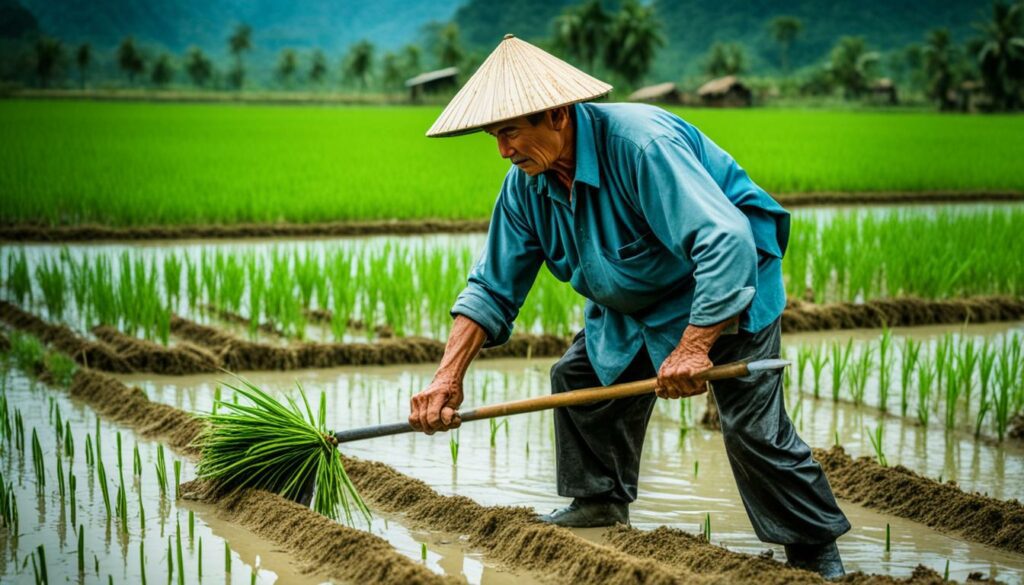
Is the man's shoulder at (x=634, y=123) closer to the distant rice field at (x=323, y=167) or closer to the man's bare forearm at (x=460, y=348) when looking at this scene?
the man's bare forearm at (x=460, y=348)

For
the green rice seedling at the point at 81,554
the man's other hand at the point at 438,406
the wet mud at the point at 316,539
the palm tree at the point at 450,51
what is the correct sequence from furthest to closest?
the palm tree at the point at 450,51
the man's other hand at the point at 438,406
the green rice seedling at the point at 81,554
the wet mud at the point at 316,539

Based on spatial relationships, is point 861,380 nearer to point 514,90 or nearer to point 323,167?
point 514,90

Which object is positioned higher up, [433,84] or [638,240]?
[433,84]

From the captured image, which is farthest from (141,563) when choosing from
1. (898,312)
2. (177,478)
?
(898,312)

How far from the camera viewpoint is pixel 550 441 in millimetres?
4758

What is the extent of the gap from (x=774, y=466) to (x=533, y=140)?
3.24 ft

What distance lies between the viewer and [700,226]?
9.36ft

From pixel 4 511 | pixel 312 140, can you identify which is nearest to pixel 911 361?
pixel 4 511

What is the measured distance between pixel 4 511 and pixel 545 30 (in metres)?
129

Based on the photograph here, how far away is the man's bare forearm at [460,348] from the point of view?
10.8ft

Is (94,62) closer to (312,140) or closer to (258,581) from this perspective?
(312,140)

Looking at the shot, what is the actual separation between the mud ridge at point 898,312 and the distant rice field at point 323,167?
5.82 metres

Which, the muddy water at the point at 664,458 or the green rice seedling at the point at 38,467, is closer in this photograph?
the muddy water at the point at 664,458

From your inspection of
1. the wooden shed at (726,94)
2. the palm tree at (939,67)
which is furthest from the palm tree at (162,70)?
the palm tree at (939,67)
